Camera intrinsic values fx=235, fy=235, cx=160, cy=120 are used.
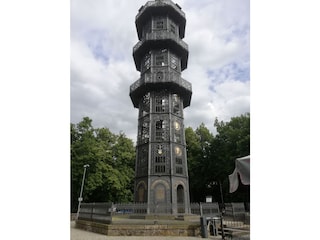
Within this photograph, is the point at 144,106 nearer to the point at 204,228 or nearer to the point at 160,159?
the point at 160,159

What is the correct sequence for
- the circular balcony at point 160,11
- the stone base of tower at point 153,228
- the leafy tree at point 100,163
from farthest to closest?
the leafy tree at point 100,163
the circular balcony at point 160,11
the stone base of tower at point 153,228

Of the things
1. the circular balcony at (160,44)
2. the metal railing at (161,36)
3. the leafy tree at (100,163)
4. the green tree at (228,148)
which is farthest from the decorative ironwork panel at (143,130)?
the green tree at (228,148)

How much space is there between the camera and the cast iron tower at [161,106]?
18.2 meters

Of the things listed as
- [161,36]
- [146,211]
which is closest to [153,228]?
[146,211]

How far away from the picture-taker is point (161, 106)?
68.0 feet

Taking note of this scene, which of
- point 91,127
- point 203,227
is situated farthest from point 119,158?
point 203,227

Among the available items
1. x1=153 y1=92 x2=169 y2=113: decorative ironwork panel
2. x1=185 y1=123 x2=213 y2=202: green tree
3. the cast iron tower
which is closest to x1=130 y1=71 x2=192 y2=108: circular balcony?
the cast iron tower

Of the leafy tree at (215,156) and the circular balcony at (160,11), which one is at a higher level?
the circular balcony at (160,11)

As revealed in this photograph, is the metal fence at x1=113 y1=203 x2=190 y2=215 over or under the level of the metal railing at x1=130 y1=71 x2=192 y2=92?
under

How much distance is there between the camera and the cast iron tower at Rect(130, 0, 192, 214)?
1816cm

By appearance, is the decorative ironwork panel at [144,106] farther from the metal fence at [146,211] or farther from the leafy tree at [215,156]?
the leafy tree at [215,156]

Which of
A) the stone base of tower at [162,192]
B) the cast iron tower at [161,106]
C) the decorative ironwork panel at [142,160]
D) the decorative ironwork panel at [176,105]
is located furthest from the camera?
the decorative ironwork panel at [176,105]

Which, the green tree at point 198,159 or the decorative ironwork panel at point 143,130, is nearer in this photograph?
the decorative ironwork panel at point 143,130

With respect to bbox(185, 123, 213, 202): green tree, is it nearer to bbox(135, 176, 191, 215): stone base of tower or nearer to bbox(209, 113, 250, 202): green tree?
bbox(209, 113, 250, 202): green tree
